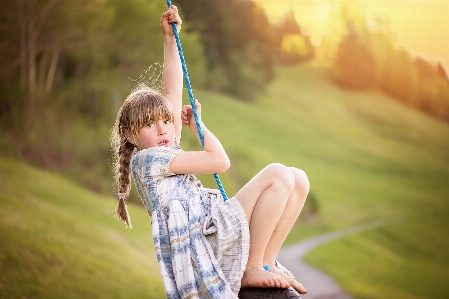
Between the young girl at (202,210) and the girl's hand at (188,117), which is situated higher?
the girl's hand at (188,117)

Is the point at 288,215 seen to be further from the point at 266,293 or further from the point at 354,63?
the point at 354,63

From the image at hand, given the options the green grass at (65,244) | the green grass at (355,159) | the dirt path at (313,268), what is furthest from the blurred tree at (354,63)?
the green grass at (65,244)

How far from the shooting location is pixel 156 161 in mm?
2029

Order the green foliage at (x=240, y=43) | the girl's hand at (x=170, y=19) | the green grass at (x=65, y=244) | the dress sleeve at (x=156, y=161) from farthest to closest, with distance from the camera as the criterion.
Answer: the green foliage at (x=240, y=43)
the green grass at (x=65, y=244)
the girl's hand at (x=170, y=19)
the dress sleeve at (x=156, y=161)

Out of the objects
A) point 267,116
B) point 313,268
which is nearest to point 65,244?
point 313,268

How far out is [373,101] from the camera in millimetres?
7949

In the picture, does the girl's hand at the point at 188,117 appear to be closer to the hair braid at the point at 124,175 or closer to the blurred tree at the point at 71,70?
the hair braid at the point at 124,175

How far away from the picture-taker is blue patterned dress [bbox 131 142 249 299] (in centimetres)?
193

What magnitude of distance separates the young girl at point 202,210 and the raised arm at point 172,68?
0.46 feet

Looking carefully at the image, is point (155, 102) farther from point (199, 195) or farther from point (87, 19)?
point (87, 19)

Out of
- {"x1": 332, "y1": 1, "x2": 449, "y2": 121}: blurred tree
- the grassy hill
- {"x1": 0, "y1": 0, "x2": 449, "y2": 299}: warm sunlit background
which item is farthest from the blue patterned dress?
{"x1": 332, "y1": 1, "x2": 449, "y2": 121}: blurred tree

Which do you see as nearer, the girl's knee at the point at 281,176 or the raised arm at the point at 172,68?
the girl's knee at the point at 281,176

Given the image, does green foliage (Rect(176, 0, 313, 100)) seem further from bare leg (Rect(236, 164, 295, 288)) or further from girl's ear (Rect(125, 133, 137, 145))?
bare leg (Rect(236, 164, 295, 288))

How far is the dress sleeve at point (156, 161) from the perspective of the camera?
203cm
